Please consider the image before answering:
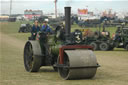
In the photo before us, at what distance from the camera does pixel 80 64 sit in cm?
836

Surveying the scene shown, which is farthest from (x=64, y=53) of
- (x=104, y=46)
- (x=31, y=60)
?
(x=104, y=46)

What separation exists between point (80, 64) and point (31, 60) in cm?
253

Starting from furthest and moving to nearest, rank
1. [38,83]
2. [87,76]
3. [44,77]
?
1. [44,77]
2. [87,76]
3. [38,83]

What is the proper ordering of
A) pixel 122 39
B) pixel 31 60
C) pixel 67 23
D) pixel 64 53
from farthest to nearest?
1. pixel 122 39
2. pixel 31 60
3. pixel 67 23
4. pixel 64 53

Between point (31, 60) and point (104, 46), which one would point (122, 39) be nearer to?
point (104, 46)

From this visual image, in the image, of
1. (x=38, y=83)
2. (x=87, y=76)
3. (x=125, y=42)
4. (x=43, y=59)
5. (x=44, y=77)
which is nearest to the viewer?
(x=38, y=83)

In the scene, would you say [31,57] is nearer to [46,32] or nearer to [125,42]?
[46,32]

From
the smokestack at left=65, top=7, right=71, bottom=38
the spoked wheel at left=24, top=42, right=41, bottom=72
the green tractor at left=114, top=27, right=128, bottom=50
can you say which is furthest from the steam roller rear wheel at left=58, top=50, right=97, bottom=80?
the green tractor at left=114, top=27, right=128, bottom=50

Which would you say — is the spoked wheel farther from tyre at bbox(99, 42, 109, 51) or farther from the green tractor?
the green tractor

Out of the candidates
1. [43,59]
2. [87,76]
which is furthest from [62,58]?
[43,59]

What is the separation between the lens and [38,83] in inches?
319

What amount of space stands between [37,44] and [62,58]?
1704 millimetres

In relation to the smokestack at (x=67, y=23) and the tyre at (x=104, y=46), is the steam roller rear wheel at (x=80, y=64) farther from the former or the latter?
the tyre at (x=104, y=46)

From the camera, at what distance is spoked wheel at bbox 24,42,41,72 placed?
32.5ft
